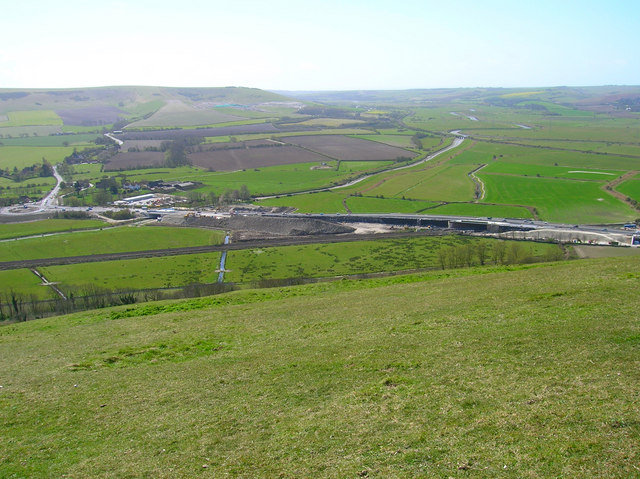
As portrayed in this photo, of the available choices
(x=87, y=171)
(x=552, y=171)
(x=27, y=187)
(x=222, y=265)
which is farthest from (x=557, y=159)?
(x=27, y=187)

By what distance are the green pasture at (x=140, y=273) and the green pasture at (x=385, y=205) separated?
Answer: 4655 centimetres

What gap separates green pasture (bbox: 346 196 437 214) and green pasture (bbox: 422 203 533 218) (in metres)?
3.93

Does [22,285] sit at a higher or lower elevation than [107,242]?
lower

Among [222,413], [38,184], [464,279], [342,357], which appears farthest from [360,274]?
[38,184]

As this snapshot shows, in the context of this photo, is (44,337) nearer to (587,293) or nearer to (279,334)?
(279,334)

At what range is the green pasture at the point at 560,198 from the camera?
108 metres

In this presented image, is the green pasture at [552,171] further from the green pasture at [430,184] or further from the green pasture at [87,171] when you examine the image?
the green pasture at [87,171]

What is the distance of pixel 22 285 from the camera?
2872 inches

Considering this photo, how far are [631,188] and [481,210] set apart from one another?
4859 cm

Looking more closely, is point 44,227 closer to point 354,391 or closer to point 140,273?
point 140,273

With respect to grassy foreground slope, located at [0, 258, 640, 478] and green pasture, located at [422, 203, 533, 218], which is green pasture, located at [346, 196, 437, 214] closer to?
green pasture, located at [422, 203, 533, 218]

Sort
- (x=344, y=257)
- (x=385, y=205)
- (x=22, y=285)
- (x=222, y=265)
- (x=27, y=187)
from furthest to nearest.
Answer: (x=27, y=187), (x=385, y=205), (x=344, y=257), (x=222, y=265), (x=22, y=285)

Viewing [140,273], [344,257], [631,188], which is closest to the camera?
[140,273]

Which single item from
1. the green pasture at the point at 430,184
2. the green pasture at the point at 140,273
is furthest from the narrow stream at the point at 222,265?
the green pasture at the point at 430,184
